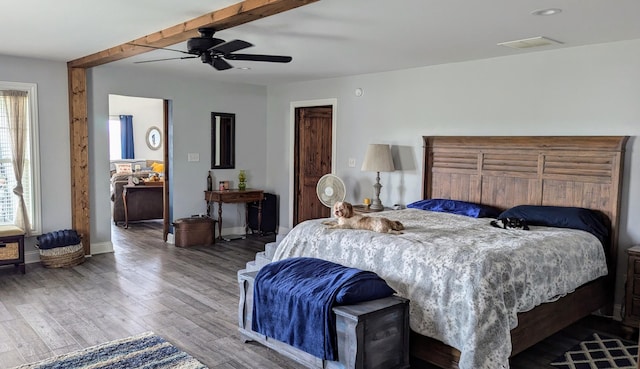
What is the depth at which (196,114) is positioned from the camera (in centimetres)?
695

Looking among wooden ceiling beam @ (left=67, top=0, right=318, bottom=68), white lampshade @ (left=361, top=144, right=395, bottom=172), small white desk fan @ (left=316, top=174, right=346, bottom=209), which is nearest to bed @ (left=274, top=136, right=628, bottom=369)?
white lampshade @ (left=361, top=144, right=395, bottom=172)

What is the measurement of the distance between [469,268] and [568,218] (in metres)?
1.65

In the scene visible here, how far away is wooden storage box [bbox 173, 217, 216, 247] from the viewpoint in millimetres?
6605

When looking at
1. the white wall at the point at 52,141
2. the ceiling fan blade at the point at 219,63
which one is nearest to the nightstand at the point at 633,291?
the ceiling fan blade at the point at 219,63

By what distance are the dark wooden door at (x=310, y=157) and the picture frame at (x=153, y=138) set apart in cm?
640

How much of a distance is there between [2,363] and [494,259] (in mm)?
3073

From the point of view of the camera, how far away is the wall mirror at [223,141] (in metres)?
7.17

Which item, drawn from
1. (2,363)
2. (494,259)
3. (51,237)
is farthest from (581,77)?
(51,237)

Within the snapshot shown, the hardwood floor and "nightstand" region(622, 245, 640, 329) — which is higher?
"nightstand" region(622, 245, 640, 329)

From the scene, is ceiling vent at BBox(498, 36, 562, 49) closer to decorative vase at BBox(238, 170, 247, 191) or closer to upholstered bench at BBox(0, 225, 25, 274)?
decorative vase at BBox(238, 170, 247, 191)

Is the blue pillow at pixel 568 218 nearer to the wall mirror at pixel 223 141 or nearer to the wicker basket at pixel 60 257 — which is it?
the wall mirror at pixel 223 141

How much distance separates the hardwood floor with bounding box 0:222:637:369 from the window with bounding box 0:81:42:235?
574 millimetres

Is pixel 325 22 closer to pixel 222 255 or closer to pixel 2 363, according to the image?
pixel 2 363

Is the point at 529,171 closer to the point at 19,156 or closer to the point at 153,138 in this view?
the point at 19,156
